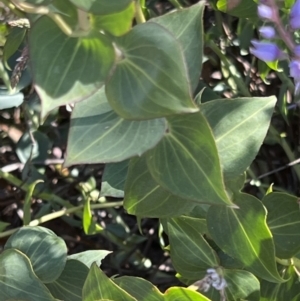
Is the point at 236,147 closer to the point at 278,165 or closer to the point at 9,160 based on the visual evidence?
the point at 278,165

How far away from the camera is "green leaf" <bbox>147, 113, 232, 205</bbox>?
1.38 ft

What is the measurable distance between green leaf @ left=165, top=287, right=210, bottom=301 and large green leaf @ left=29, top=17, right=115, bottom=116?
0.70 feet

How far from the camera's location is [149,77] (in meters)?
0.38

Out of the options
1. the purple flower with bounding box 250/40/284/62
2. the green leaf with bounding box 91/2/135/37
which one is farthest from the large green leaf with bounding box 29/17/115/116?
the purple flower with bounding box 250/40/284/62

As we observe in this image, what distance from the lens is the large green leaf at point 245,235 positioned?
51cm

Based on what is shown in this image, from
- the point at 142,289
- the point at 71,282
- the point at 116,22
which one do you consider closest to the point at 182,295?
the point at 142,289

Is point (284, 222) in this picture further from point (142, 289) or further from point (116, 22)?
point (116, 22)

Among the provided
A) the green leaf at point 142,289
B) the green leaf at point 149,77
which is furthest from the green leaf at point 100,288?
the green leaf at point 149,77

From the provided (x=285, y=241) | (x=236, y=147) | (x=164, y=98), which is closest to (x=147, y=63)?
(x=164, y=98)

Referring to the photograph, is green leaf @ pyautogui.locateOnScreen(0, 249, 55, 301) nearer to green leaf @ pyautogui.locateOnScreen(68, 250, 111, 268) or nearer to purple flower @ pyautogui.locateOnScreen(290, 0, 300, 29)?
green leaf @ pyautogui.locateOnScreen(68, 250, 111, 268)

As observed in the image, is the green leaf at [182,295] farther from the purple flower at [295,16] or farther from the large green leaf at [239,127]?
the purple flower at [295,16]

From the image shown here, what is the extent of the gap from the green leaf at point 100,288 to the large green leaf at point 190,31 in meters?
0.19

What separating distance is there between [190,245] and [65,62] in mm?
264

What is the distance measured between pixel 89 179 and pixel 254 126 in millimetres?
420
